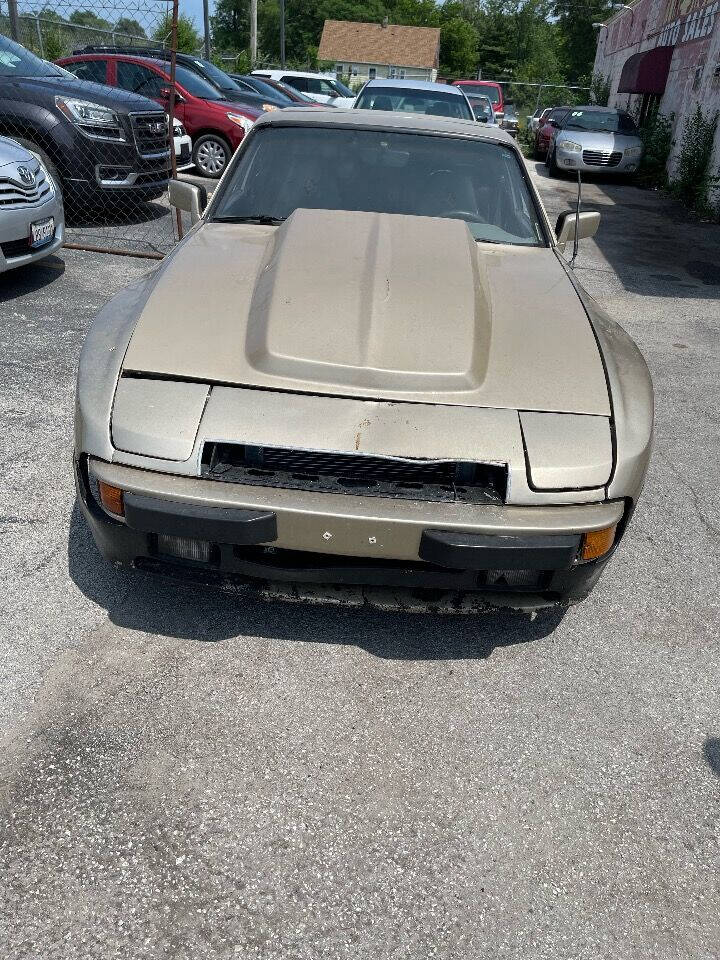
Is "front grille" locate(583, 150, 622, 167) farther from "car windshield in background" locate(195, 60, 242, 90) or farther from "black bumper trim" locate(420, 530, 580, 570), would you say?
"black bumper trim" locate(420, 530, 580, 570)

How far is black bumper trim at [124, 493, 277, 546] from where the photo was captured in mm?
2211

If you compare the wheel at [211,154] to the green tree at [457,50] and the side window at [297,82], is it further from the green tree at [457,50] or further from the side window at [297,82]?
the green tree at [457,50]

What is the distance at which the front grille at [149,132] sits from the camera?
8461mm

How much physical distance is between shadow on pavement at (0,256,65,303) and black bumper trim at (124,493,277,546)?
459cm

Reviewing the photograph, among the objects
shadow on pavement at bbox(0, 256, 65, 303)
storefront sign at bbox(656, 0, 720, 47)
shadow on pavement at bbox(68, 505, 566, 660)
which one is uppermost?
storefront sign at bbox(656, 0, 720, 47)

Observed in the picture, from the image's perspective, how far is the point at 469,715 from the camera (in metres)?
2.49

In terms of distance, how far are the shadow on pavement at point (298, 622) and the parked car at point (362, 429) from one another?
0.40 m

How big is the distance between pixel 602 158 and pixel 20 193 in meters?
14.2

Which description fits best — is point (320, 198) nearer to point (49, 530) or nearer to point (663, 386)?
point (49, 530)

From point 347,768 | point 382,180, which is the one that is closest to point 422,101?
point 382,180

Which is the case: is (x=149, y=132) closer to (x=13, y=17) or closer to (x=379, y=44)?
(x=13, y=17)

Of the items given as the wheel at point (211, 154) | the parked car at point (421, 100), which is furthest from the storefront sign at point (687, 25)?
the wheel at point (211, 154)

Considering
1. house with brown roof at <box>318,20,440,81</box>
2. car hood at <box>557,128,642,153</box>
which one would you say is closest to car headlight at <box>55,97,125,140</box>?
car hood at <box>557,128,642,153</box>

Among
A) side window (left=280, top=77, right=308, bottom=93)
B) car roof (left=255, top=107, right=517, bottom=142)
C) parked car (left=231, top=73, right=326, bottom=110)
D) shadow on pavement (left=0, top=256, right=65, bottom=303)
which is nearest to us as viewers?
car roof (left=255, top=107, right=517, bottom=142)
